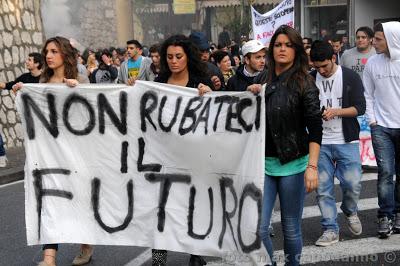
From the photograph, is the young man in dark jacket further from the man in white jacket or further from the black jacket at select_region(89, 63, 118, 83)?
the black jacket at select_region(89, 63, 118, 83)

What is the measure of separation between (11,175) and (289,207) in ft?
18.7

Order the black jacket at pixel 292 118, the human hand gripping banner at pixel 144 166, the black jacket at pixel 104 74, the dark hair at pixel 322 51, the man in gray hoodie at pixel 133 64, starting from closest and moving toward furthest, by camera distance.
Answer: the black jacket at pixel 292 118, the human hand gripping banner at pixel 144 166, the dark hair at pixel 322 51, the man in gray hoodie at pixel 133 64, the black jacket at pixel 104 74

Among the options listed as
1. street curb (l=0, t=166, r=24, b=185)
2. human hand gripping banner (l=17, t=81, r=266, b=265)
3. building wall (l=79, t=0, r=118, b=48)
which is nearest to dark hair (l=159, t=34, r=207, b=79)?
human hand gripping banner (l=17, t=81, r=266, b=265)

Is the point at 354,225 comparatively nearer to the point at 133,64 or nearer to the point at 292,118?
the point at 292,118

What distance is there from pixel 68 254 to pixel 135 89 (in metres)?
1.60

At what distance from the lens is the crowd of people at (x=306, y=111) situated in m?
3.75

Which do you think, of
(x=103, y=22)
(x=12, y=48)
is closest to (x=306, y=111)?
(x=12, y=48)

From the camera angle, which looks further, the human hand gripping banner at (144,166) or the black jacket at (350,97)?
the black jacket at (350,97)

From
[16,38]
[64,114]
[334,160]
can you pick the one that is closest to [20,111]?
[64,114]

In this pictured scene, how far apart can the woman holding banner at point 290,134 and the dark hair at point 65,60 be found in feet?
4.73

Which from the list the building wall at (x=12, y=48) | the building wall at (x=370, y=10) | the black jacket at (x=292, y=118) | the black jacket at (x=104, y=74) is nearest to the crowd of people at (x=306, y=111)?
the black jacket at (x=292, y=118)

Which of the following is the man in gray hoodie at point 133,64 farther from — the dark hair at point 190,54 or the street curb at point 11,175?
the dark hair at point 190,54

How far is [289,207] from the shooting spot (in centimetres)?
381

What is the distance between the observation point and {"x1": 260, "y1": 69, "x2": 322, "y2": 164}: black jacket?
372cm
